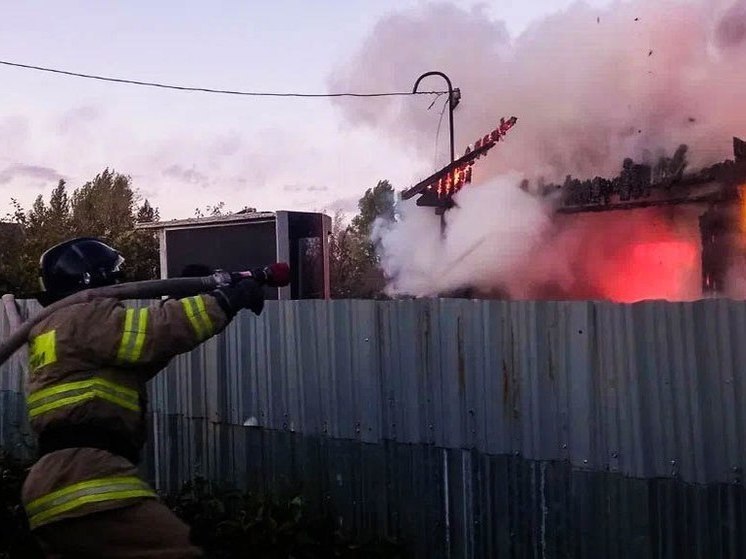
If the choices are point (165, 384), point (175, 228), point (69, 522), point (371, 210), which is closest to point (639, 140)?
point (175, 228)

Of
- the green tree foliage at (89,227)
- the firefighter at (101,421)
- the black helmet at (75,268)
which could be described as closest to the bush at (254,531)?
the firefighter at (101,421)

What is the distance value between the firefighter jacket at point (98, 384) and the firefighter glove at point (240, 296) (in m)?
0.04

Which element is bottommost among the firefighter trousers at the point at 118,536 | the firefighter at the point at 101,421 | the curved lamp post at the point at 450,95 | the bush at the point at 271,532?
the bush at the point at 271,532

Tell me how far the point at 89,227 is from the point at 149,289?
31.4 m

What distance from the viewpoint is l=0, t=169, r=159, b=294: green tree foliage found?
62.7ft

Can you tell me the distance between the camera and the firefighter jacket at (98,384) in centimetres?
311

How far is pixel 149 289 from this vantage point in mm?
3494

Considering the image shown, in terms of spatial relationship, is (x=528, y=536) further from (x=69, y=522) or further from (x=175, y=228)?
(x=175, y=228)

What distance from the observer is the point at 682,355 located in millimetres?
4117

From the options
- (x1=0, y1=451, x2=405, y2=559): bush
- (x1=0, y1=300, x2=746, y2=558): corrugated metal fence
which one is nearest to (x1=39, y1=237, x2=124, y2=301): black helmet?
(x1=0, y1=300, x2=746, y2=558): corrugated metal fence

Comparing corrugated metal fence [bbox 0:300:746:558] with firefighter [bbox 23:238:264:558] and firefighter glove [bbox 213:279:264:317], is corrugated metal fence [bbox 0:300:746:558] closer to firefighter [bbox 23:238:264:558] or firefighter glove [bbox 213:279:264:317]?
firefighter glove [bbox 213:279:264:317]

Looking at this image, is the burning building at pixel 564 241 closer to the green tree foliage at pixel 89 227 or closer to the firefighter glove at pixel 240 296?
the green tree foliage at pixel 89 227

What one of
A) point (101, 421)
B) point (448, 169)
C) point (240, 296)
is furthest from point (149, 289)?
point (448, 169)

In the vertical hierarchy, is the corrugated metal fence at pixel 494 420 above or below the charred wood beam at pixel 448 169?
below
